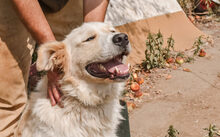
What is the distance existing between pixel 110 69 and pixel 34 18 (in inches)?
30.5

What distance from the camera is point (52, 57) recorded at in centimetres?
222

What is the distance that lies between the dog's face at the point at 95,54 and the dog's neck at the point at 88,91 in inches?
3.0

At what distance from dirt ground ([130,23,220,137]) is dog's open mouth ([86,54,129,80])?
Result: 1.49 metres

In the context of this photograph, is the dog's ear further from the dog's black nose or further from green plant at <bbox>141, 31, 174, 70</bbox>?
green plant at <bbox>141, 31, 174, 70</bbox>

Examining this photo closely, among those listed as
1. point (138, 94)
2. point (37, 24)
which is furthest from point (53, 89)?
point (138, 94)

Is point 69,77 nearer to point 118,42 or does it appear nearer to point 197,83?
point 118,42

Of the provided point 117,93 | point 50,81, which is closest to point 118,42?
point 117,93

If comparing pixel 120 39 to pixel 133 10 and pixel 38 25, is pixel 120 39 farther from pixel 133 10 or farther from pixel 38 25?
pixel 133 10

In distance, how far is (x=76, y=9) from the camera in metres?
3.42

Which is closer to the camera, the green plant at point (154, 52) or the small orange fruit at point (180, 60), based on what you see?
the green plant at point (154, 52)

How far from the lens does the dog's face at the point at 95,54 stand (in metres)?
2.21

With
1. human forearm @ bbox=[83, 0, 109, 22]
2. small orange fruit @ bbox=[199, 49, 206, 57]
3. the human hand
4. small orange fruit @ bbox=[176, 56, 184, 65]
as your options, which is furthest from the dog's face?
small orange fruit @ bbox=[199, 49, 206, 57]

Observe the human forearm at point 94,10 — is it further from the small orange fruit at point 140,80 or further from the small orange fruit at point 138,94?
the small orange fruit at point 140,80

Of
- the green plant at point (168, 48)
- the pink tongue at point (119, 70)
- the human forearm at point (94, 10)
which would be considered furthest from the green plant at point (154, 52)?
the pink tongue at point (119, 70)
